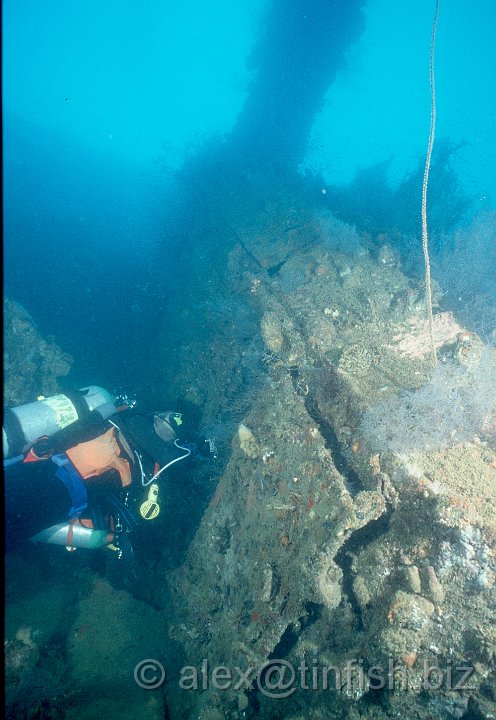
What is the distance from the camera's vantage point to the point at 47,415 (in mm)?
5379

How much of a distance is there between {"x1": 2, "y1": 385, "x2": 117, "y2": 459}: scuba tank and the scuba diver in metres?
0.01

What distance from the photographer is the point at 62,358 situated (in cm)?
1052

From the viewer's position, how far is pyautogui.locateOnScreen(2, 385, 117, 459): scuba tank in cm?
505

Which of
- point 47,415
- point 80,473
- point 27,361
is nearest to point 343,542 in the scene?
point 80,473

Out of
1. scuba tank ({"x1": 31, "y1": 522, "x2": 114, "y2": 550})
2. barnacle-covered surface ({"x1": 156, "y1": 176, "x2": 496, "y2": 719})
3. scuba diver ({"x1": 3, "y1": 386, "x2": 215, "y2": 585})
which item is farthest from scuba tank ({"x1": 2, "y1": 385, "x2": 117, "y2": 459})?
barnacle-covered surface ({"x1": 156, "y1": 176, "x2": 496, "y2": 719})

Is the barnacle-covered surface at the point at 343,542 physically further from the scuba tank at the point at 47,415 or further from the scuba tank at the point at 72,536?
the scuba tank at the point at 47,415

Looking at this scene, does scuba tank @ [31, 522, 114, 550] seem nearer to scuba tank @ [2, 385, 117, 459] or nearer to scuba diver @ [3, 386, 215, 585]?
scuba diver @ [3, 386, 215, 585]

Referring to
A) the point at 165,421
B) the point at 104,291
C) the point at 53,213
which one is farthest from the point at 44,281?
the point at 165,421

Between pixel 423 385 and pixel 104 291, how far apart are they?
15.4m

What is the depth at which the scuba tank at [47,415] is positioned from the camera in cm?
505

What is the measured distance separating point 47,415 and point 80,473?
1.09 m

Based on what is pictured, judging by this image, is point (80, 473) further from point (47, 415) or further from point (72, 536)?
point (47, 415)

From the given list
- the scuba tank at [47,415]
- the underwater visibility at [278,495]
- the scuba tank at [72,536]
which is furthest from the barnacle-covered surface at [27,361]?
the scuba tank at [72,536]

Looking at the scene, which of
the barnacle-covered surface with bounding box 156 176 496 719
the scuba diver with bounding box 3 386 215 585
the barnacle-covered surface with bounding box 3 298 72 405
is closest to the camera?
the barnacle-covered surface with bounding box 156 176 496 719
